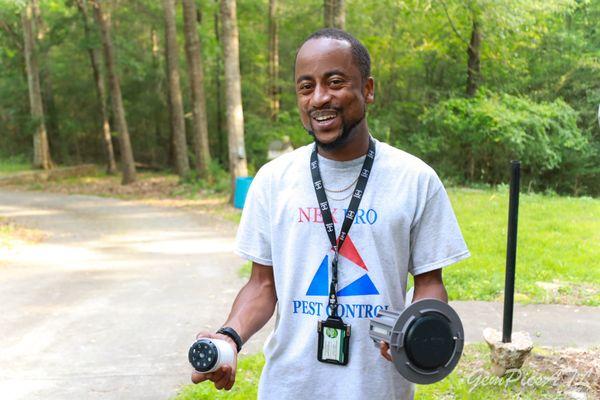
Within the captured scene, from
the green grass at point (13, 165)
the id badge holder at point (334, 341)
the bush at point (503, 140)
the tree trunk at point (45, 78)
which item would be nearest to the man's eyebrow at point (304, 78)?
the id badge holder at point (334, 341)

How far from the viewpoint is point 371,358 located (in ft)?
6.63

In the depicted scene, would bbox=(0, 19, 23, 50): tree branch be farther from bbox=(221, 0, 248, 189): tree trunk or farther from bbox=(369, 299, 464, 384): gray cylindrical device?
bbox=(369, 299, 464, 384): gray cylindrical device

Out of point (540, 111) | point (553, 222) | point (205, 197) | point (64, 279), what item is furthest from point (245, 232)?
point (540, 111)

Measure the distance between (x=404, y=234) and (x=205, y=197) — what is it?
57.3 feet

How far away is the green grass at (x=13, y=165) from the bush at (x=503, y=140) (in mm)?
18313

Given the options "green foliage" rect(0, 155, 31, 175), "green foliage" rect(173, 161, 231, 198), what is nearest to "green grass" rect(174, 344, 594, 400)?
"green foliage" rect(173, 161, 231, 198)

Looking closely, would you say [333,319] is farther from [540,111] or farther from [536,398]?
[540,111]

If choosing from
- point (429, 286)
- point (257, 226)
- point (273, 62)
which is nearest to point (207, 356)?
point (257, 226)

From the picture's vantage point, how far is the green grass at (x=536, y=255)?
7.34 meters

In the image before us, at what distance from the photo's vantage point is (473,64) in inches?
904

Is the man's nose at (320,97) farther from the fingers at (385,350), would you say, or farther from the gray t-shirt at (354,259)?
the fingers at (385,350)

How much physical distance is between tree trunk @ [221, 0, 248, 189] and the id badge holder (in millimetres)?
14163

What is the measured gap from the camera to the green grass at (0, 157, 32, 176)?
29.2m

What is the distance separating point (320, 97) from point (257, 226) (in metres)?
0.49
